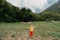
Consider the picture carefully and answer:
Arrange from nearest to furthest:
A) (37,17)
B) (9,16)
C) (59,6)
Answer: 1. (9,16)
2. (37,17)
3. (59,6)

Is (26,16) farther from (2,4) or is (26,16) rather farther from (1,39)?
(1,39)

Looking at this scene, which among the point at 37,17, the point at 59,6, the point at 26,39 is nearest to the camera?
the point at 26,39

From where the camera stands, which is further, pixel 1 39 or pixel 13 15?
pixel 13 15

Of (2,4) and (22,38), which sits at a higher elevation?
(2,4)

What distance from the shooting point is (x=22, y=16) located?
4450 centimetres

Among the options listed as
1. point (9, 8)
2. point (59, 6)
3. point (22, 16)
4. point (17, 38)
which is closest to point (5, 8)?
point (9, 8)

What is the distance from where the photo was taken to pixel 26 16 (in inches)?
1761

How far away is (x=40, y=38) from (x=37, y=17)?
2896 cm

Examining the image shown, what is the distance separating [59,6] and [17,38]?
9378 cm

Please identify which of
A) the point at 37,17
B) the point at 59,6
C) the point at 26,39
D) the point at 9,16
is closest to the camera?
the point at 26,39

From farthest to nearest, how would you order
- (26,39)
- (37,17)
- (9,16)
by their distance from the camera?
1. (37,17)
2. (9,16)
3. (26,39)

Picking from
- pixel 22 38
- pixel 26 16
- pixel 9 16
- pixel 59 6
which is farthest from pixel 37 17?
pixel 59 6

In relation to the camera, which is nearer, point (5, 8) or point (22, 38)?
point (22, 38)

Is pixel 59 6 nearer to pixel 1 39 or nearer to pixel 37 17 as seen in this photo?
pixel 37 17
